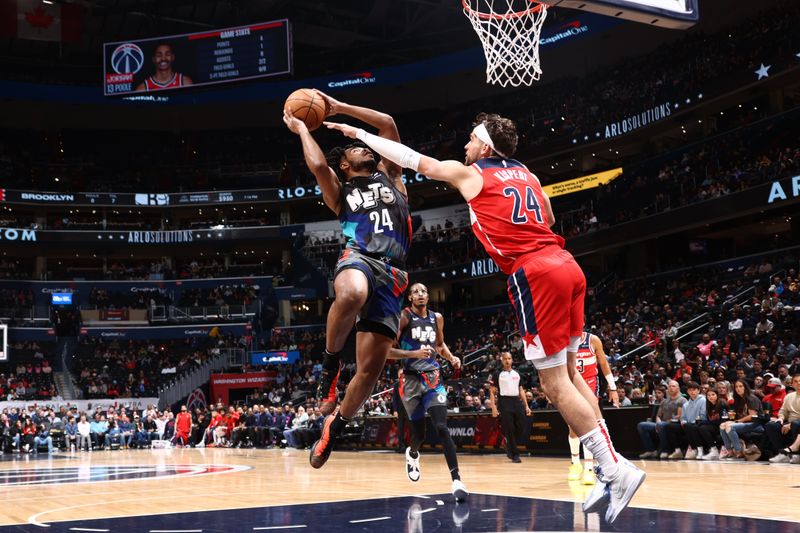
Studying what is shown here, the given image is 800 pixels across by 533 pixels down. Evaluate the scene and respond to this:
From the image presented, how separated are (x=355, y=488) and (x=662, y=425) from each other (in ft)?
22.2

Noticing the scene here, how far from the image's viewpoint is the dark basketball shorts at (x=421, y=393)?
962 centimetres

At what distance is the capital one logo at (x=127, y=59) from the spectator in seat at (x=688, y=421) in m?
31.7

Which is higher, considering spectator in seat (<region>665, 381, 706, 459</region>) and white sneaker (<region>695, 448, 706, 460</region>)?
spectator in seat (<region>665, 381, 706, 459</region>)

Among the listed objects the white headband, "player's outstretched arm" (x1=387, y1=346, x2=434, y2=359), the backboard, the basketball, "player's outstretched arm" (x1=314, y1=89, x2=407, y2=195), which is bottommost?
"player's outstretched arm" (x1=387, y1=346, x2=434, y2=359)

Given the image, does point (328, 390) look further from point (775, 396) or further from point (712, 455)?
point (775, 396)

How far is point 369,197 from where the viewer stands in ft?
21.4

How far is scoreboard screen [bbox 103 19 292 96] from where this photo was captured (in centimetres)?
3778

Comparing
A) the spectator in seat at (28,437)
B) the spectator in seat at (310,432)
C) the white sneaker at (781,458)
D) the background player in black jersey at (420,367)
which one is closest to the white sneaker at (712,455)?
the white sneaker at (781,458)

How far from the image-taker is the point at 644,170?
114 feet

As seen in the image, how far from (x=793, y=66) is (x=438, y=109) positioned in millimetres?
23852

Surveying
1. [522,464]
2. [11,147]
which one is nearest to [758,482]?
[522,464]

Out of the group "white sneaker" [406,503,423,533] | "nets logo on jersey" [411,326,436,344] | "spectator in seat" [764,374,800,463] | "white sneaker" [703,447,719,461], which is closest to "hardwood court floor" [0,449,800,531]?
"spectator in seat" [764,374,800,463]

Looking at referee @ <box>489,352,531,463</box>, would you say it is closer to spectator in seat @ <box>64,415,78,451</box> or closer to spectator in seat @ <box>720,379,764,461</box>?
spectator in seat @ <box>720,379,764,461</box>

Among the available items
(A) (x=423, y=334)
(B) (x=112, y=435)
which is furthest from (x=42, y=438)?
(A) (x=423, y=334)
